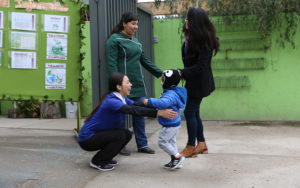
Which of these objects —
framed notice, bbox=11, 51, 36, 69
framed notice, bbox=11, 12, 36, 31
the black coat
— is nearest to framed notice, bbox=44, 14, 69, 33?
framed notice, bbox=11, 12, 36, 31

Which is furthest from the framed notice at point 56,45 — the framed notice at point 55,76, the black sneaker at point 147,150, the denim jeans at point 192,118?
Answer: the denim jeans at point 192,118

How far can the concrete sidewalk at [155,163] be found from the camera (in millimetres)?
3192

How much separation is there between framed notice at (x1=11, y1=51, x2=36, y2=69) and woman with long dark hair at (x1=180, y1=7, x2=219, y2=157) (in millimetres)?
2146

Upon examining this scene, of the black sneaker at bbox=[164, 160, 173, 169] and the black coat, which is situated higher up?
the black coat

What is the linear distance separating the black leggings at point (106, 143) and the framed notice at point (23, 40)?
6.33 ft

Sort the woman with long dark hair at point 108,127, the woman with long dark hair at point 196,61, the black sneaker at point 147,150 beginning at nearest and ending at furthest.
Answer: the woman with long dark hair at point 108,127, the woman with long dark hair at point 196,61, the black sneaker at point 147,150

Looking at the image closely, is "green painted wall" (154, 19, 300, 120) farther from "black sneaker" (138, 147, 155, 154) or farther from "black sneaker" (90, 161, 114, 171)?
"black sneaker" (90, 161, 114, 171)

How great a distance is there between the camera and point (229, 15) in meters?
6.77

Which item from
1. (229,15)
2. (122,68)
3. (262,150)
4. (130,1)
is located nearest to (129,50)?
(122,68)

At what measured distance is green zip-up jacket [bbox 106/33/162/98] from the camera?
412 cm

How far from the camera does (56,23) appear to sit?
4.76 m

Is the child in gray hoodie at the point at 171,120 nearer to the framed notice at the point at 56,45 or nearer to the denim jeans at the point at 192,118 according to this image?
the denim jeans at the point at 192,118

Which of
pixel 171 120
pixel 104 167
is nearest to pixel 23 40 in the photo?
pixel 104 167

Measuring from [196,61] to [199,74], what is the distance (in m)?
0.15
